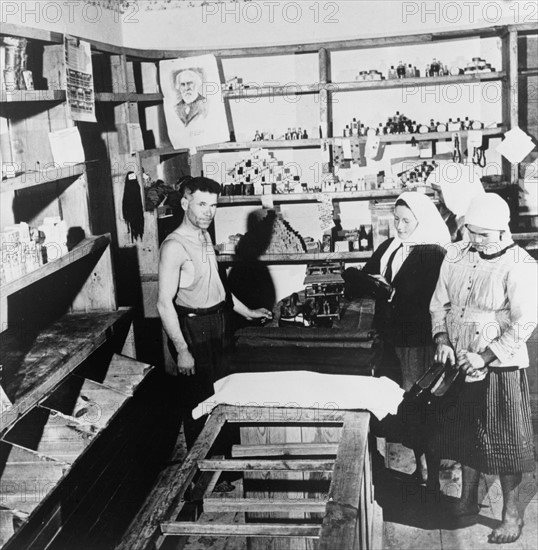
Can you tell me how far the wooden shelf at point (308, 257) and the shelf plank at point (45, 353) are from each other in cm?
186

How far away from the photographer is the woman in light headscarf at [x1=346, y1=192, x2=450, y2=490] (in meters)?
4.42

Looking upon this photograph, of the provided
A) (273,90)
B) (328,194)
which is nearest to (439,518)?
(328,194)

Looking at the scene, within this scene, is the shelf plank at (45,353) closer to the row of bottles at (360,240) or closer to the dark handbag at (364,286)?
the dark handbag at (364,286)

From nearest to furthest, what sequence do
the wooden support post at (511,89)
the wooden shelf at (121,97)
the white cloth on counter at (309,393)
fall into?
the white cloth on counter at (309,393), the wooden shelf at (121,97), the wooden support post at (511,89)

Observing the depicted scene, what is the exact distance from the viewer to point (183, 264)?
149 inches

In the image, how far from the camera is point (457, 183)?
16.3ft

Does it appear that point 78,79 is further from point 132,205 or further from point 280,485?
point 280,485

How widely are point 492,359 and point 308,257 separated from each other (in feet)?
6.55

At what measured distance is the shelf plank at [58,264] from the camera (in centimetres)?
244

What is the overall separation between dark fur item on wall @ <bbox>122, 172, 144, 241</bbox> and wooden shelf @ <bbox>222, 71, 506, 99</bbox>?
1.25 m

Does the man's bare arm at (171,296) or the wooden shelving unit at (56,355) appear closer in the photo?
the wooden shelving unit at (56,355)

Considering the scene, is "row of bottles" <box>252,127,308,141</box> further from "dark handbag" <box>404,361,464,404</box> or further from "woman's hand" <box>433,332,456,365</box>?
"dark handbag" <box>404,361,464,404</box>

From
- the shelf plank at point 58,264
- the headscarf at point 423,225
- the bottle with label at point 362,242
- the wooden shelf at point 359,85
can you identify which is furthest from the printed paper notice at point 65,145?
the bottle with label at point 362,242

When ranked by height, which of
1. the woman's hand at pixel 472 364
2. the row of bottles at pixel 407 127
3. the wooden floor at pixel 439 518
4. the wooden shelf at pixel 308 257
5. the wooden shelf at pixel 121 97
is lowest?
the wooden floor at pixel 439 518
